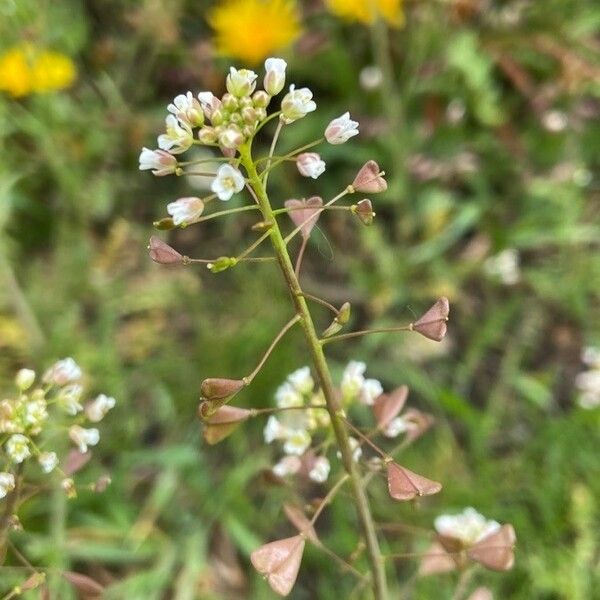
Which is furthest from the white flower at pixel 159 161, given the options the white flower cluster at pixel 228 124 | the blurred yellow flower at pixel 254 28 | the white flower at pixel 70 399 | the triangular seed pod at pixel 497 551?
the blurred yellow flower at pixel 254 28

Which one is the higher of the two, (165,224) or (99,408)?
(165,224)

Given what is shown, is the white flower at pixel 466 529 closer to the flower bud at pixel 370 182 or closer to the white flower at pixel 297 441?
the white flower at pixel 297 441

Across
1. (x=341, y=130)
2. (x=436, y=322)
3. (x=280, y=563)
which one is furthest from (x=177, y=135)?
(x=280, y=563)

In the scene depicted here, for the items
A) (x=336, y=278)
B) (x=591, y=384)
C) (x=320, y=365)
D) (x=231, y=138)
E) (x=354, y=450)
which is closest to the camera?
(x=231, y=138)

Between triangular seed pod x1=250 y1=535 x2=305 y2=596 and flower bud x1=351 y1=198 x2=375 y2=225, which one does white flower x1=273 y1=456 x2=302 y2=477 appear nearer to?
triangular seed pod x1=250 y1=535 x2=305 y2=596

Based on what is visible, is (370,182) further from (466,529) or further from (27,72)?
(27,72)

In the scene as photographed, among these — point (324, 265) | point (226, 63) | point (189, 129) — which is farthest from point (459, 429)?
point (189, 129)
